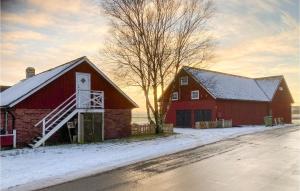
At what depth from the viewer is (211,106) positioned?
4319 centimetres

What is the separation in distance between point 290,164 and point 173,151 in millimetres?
6862

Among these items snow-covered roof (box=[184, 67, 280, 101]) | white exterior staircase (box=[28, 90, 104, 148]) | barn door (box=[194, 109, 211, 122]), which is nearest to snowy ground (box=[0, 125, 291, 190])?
white exterior staircase (box=[28, 90, 104, 148])

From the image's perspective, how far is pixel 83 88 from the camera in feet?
91.1

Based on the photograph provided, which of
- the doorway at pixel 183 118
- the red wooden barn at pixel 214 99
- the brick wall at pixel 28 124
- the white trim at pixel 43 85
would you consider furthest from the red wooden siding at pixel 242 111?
the white trim at pixel 43 85

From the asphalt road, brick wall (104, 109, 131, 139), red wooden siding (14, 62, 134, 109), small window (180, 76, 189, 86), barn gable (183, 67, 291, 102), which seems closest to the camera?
the asphalt road

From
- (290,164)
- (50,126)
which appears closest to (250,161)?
(290,164)

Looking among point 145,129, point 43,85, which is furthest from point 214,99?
point 43,85

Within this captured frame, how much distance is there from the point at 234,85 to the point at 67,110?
3024 centimetres

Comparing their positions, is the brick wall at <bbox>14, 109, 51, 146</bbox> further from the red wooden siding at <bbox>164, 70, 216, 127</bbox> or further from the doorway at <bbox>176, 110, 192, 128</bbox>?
the doorway at <bbox>176, 110, 192, 128</bbox>

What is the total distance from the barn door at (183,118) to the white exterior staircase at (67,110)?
1927cm

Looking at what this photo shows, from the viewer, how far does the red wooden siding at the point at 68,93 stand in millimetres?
24789

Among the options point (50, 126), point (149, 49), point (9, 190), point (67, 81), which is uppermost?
point (149, 49)

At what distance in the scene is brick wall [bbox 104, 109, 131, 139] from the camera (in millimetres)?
29234

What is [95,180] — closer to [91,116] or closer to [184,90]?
[91,116]
